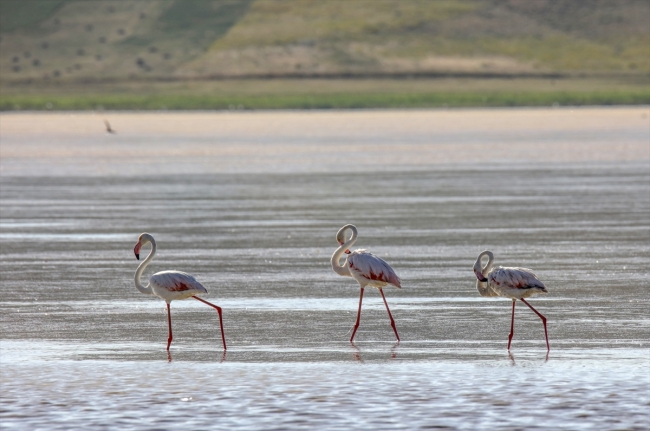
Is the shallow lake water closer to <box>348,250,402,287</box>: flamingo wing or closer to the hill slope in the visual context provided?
<box>348,250,402,287</box>: flamingo wing

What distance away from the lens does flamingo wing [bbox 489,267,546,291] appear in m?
11.7

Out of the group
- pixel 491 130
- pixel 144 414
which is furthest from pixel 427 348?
pixel 491 130

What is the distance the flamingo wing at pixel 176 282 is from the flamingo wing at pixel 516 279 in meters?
2.52

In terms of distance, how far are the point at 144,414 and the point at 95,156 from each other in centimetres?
3420

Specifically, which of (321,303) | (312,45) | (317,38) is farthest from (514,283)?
(317,38)

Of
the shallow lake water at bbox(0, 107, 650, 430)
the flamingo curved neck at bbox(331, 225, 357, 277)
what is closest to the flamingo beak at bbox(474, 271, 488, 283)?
the shallow lake water at bbox(0, 107, 650, 430)

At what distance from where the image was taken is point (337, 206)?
24.5m

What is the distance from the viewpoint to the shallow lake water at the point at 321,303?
31.2 ft

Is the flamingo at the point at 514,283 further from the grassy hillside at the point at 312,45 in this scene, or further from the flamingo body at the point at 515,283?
the grassy hillside at the point at 312,45

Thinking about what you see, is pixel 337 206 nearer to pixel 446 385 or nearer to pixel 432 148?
pixel 446 385

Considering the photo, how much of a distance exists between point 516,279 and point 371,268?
4.39 feet

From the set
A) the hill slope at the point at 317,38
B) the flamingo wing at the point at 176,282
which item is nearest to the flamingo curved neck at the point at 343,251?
the flamingo wing at the point at 176,282

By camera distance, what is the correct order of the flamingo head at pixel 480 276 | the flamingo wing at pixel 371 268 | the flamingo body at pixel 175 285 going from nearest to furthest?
the flamingo body at pixel 175 285 < the flamingo head at pixel 480 276 < the flamingo wing at pixel 371 268

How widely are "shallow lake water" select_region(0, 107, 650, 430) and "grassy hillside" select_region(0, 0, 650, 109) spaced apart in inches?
2752
